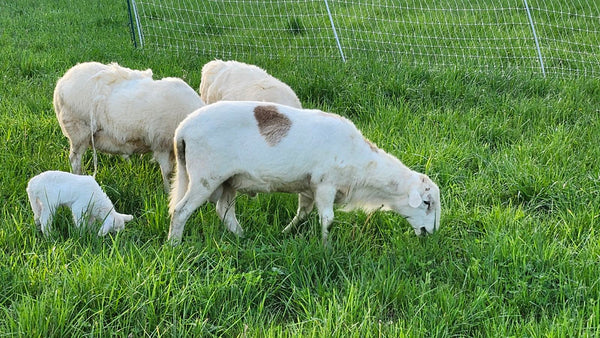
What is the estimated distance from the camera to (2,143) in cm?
492

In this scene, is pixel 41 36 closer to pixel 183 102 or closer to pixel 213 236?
pixel 183 102

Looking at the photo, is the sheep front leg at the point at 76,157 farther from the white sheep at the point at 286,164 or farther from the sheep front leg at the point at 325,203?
the sheep front leg at the point at 325,203

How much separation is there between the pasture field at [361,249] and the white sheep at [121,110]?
0.80 ft

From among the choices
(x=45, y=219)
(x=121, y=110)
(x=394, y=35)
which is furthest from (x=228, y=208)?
(x=394, y=35)

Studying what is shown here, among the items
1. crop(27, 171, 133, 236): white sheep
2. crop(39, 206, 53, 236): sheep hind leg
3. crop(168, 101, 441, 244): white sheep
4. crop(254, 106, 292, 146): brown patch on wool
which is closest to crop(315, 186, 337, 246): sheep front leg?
crop(168, 101, 441, 244): white sheep

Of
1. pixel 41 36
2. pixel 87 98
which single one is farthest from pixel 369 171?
pixel 41 36

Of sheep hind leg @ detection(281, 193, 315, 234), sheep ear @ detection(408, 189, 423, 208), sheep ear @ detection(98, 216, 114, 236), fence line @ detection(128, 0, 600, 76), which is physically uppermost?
sheep ear @ detection(98, 216, 114, 236)

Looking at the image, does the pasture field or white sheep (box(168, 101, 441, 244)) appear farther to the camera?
white sheep (box(168, 101, 441, 244))

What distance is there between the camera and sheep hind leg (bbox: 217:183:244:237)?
393cm

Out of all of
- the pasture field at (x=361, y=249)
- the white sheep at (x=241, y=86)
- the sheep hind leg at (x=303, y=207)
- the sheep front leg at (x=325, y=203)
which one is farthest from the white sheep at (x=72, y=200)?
the white sheep at (x=241, y=86)

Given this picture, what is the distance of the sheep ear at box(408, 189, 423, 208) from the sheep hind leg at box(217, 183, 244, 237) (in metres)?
1.07

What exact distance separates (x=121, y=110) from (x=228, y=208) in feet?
3.98

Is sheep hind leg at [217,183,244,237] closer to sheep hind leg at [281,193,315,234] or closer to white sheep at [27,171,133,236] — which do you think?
sheep hind leg at [281,193,315,234]

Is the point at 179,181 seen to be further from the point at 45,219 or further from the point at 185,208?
the point at 45,219
